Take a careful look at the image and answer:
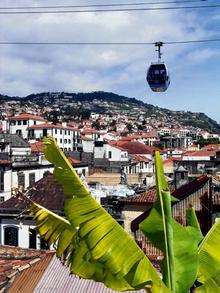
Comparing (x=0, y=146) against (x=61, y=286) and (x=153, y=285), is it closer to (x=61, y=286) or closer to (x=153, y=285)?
(x=61, y=286)

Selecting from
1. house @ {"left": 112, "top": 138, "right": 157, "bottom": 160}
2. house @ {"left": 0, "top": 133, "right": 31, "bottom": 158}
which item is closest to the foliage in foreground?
house @ {"left": 0, "top": 133, "right": 31, "bottom": 158}

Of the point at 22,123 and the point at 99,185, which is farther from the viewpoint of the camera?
the point at 22,123

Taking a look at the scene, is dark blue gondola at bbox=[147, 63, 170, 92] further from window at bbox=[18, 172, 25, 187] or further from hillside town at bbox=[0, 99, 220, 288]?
window at bbox=[18, 172, 25, 187]

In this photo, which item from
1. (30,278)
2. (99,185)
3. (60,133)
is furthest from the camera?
(60,133)

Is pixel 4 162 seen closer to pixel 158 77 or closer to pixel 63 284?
pixel 158 77

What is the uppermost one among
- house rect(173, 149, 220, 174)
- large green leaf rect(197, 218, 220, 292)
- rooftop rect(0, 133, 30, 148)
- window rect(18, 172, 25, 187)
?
rooftop rect(0, 133, 30, 148)

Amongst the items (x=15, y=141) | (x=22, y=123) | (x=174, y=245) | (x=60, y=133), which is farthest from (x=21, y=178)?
(x=22, y=123)

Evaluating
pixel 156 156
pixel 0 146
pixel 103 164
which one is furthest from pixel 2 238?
pixel 103 164
